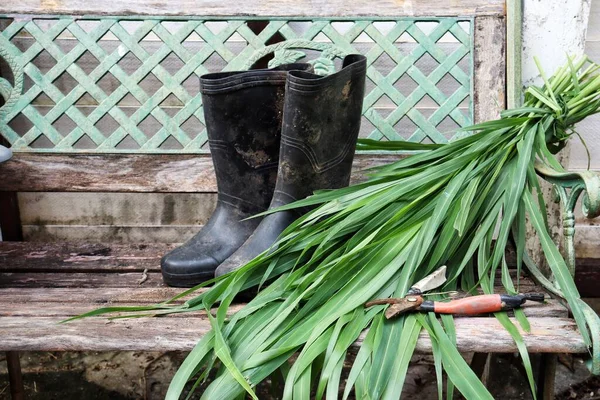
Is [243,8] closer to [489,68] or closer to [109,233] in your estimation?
[489,68]

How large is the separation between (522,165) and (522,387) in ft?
3.57

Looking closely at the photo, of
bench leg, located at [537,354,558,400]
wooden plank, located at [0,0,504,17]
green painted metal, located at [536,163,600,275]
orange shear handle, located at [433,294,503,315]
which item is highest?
wooden plank, located at [0,0,504,17]

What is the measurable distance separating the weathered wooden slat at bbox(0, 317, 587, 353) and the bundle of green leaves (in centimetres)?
3

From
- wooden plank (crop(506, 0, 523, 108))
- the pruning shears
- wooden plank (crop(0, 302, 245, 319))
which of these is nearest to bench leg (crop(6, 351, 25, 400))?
wooden plank (crop(0, 302, 245, 319))

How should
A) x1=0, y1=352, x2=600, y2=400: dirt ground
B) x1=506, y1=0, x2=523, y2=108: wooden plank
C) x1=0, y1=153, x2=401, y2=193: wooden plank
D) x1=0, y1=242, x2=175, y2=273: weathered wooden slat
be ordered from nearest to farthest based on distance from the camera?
x1=0, y1=242, x2=175, y2=273: weathered wooden slat → x1=506, y1=0, x2=523, y2=108: wooden plank → x1=0, y1=153, x2=401, y2=193: wooden plank → x1=0, y1=352, x2=600, y2=400: dirt ground

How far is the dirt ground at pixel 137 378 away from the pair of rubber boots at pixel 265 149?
2.47 ft

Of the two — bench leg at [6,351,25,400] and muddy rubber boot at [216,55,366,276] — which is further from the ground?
muddy rubber boot at [216,55,366,276]

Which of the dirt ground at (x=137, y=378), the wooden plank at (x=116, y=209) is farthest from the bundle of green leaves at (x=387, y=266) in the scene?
the wooden plank at (x=116, y=209)

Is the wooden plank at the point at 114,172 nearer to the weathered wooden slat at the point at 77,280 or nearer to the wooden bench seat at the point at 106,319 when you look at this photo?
the wooden bench seat at the point at 106,319

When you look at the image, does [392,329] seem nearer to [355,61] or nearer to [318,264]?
[318,264]

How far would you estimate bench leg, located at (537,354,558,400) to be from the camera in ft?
4.58

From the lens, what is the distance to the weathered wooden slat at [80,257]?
5.49 ft

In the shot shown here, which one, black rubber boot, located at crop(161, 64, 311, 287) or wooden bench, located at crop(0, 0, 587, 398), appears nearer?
black rubber boot, located at crop(161, 64, 311, 287)

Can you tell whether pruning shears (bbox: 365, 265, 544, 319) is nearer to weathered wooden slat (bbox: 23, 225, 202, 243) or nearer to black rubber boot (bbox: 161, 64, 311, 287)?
black rubber boot (bbox: 161, 64, 311, 287)
